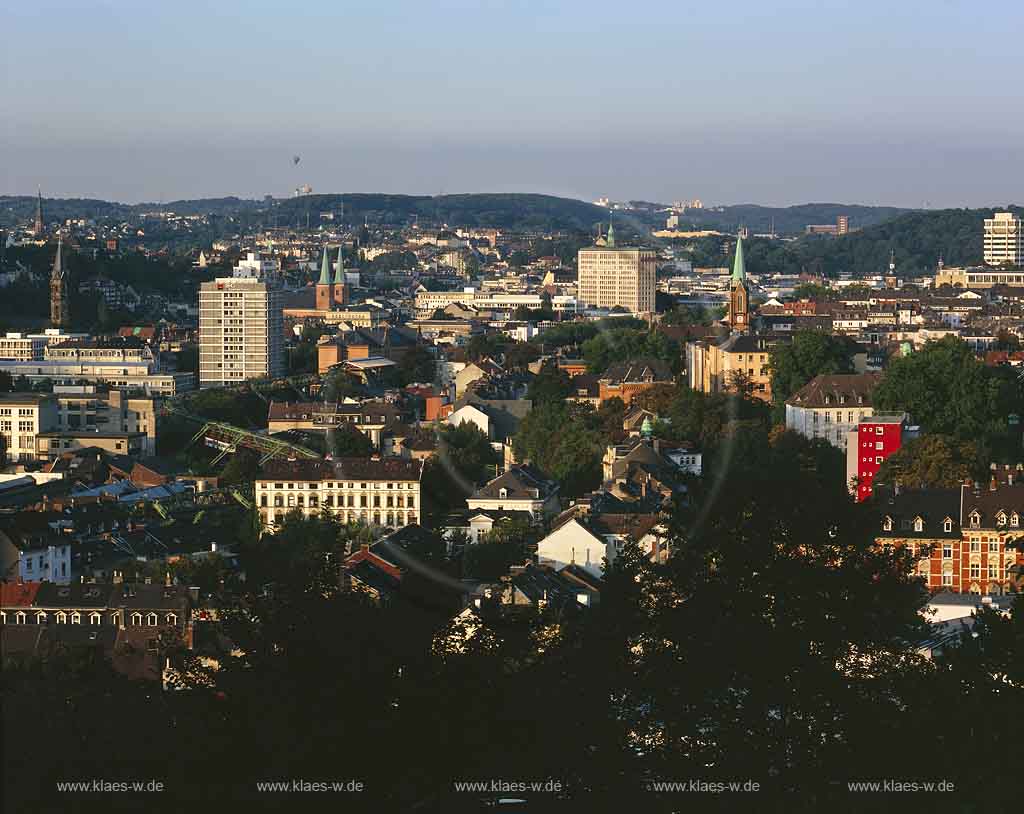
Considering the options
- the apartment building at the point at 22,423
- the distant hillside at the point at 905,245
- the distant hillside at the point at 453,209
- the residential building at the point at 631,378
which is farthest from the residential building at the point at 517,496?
the distant hillside at the point at 905,245

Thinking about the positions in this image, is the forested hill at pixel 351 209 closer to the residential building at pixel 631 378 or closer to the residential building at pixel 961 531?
the residential building at pixel 631 378

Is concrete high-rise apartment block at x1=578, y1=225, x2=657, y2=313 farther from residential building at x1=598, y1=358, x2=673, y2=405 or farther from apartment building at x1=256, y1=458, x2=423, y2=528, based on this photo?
apartment building at x1=256, y1=458, x2=423, y2=528

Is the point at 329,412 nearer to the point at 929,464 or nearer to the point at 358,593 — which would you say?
the point at 929,464

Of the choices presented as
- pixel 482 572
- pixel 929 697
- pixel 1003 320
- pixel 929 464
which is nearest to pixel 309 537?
pixel 482 572

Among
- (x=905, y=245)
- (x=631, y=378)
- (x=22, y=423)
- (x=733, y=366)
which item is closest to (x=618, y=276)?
(x=631, y=378)

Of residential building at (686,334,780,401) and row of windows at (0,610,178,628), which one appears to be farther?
residential building at (686,334,780,401)

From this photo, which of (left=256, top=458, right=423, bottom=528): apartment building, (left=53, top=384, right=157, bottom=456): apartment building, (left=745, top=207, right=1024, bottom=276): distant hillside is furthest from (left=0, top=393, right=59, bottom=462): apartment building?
(left=745, top=207, right=1024, bottom=276): distant hillside
